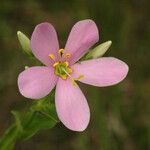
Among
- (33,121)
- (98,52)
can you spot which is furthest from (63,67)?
(33,121)

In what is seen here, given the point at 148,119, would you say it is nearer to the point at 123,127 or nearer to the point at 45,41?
the point at 123,127

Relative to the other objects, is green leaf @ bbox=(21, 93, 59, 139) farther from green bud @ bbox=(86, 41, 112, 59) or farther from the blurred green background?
the blurred green background

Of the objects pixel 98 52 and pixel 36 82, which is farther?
pixel 98 52

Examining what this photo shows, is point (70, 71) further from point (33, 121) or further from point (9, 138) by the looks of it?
point (9, 138)

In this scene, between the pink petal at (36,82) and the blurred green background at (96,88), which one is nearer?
the pink petal at (36,82)

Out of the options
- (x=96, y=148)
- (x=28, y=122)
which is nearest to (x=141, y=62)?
(x=96, y=148)

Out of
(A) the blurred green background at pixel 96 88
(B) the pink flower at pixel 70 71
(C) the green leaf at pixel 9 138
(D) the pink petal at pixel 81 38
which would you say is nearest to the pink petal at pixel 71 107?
(B) the pink flower at pixel 70 71

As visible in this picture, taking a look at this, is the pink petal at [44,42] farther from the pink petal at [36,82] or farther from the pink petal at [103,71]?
the pink petal at [103,71]
